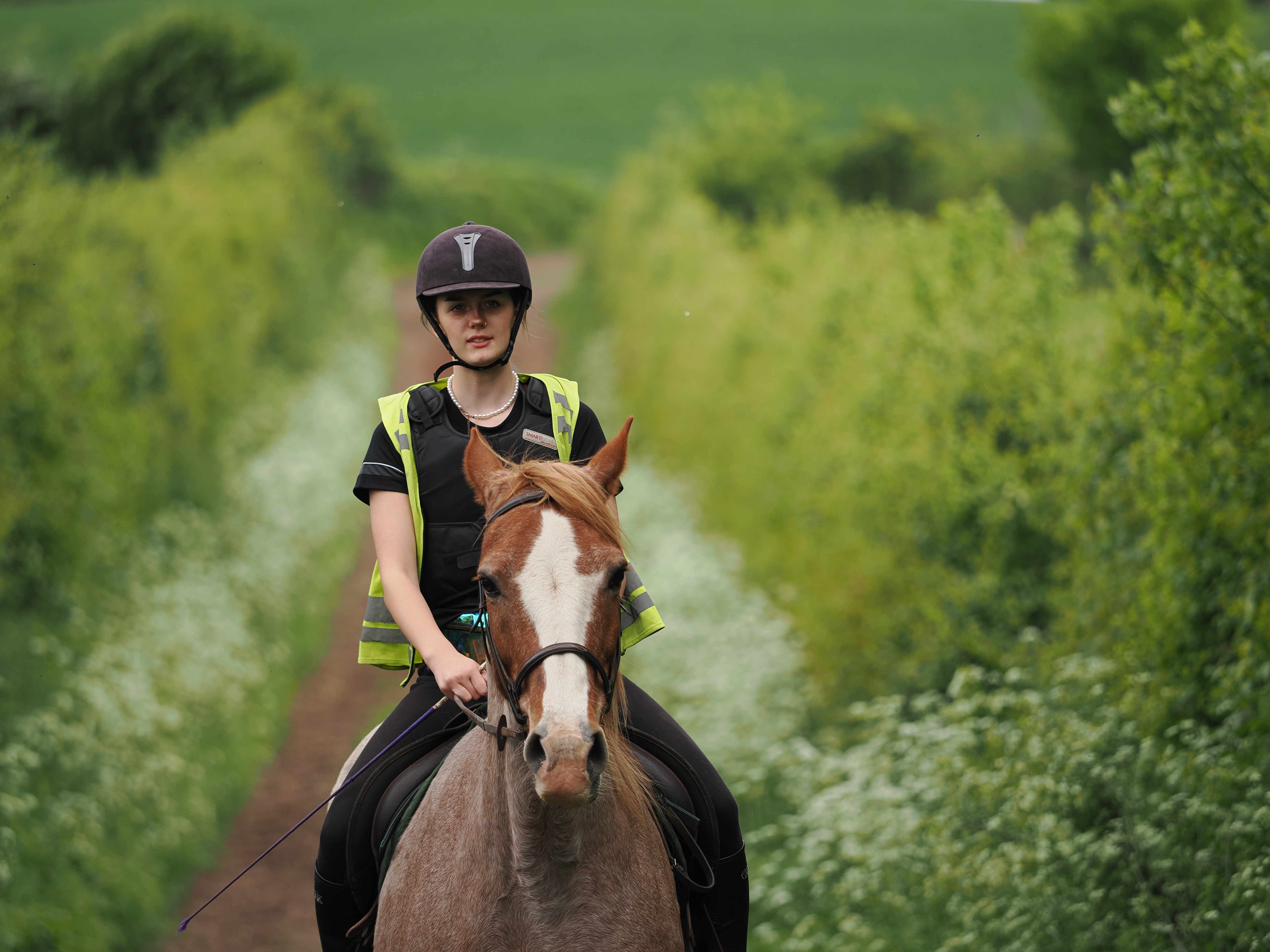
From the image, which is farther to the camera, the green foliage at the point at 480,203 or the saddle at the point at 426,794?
the green foliage at the point at 480,203

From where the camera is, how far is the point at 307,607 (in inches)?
603

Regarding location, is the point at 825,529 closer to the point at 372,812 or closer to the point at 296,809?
the point at 296,809

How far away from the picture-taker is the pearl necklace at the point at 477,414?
12.8ft

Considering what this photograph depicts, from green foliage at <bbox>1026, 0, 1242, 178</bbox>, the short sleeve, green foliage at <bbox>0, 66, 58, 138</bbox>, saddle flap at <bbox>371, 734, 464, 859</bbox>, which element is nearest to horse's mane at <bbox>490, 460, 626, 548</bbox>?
the short sleeve

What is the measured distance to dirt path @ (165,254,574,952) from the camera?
27.2 ft

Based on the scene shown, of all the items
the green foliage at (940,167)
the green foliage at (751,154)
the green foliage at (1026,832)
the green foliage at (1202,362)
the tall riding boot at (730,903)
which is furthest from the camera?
the green foliage at (940,167)

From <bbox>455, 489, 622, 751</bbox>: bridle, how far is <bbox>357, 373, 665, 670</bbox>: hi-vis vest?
1.62ft

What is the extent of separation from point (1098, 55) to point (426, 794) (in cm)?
4121

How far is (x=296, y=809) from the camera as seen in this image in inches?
408

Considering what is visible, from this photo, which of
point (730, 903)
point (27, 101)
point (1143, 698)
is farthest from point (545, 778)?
point (27, 101)

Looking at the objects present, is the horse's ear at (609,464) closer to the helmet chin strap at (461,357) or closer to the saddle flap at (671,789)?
the helmet chin strap at (461,357)

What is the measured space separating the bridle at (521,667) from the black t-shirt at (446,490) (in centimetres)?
44

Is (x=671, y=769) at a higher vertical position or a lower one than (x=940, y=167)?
lower

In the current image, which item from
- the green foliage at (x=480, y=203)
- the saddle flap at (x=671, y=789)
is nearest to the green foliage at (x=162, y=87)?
the green foliage at (x=480, y=203)
